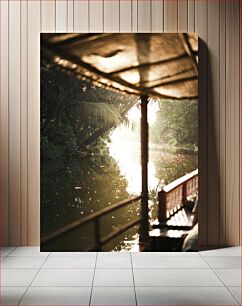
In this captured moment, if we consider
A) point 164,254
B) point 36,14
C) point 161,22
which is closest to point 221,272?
point 164,254

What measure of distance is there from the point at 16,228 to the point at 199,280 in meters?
1.99

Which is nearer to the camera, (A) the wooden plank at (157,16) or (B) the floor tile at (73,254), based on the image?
(B) the floor tile at (73,254)

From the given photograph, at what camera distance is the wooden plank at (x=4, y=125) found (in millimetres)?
4910

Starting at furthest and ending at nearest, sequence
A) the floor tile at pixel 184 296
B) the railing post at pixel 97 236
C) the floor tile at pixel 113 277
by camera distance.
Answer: the railing post at pixel 97 236 → the floor tile at pixel 113 277 → the floor tile at pixel 184 296

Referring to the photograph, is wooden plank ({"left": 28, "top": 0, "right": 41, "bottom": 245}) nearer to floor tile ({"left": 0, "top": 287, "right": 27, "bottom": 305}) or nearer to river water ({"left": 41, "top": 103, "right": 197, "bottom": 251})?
river water ({"left": 41, "top": 103, "right": 197, "bottom": 251})

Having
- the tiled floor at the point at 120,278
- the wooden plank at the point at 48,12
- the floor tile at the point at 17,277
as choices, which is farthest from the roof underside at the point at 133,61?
the floor tile at the point at 17,277

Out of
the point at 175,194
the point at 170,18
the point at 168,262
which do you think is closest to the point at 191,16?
the point at 170,18

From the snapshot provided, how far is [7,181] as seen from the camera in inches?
193

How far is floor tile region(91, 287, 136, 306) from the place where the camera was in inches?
125

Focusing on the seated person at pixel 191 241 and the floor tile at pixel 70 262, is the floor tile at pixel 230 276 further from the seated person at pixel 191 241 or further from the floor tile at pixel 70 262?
the floor tile at pixel 70 262

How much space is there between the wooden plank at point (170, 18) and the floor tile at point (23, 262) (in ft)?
7.93

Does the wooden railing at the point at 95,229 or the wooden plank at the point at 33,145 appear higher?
the wooden plank at the point at 33,145

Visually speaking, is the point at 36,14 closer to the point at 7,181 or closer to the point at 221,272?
the point at 7,181

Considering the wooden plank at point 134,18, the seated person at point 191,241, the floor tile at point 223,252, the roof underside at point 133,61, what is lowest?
the floor tile at point 223,252
